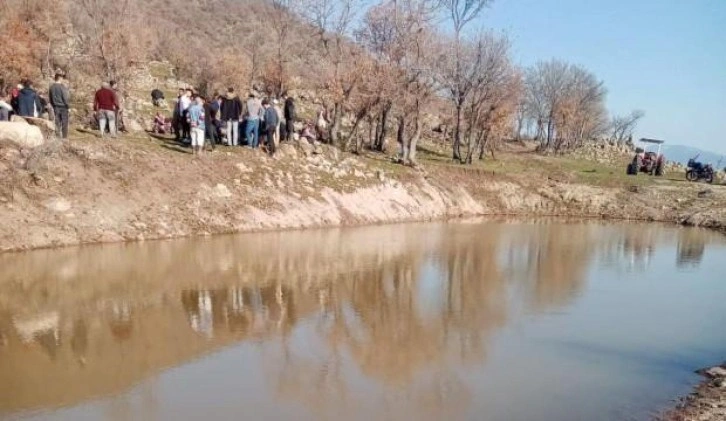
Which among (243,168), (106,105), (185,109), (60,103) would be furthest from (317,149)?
(60,103)

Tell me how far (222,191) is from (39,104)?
7.33 m

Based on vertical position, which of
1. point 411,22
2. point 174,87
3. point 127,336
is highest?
point 411,22

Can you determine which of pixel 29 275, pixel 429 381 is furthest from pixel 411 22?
pixel 429 381

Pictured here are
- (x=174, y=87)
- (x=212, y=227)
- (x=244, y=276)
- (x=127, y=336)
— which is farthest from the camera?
(x=174, y=87)

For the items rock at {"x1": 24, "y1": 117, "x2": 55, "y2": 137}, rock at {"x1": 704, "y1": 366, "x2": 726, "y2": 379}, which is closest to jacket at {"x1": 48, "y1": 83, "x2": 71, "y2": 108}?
rock at {"x1": 24, "y1": 117, "x2": 55, "y2": 137}

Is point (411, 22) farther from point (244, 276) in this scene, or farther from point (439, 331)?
point (439, 331)

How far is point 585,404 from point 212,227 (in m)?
13.6

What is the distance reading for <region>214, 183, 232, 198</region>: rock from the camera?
19.9 m

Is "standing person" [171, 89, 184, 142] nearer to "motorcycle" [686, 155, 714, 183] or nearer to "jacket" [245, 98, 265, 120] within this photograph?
"jacket" [245, 98, 265, 120]

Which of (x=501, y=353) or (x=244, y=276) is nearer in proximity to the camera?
(x=501, y=353)

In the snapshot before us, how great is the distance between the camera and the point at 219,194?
65.3 ft

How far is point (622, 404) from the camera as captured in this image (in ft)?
25.3

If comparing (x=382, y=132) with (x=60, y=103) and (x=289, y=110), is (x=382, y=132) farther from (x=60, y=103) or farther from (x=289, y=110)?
(x=60, y=103)

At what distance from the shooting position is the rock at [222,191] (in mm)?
19891
